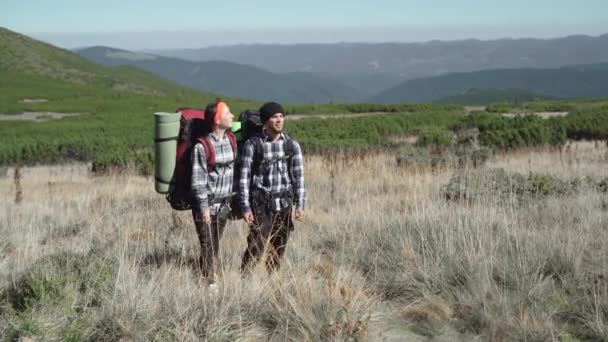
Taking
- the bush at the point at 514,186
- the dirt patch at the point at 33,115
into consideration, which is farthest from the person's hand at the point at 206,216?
the dirt patch at the point at 33,115

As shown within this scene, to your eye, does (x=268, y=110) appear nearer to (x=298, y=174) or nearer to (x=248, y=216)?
(x=298, y=174)

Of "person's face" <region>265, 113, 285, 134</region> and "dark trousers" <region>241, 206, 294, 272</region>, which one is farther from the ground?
"person's face" <region>265, 113, 285, 134</region>

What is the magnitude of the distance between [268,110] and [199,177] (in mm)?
698

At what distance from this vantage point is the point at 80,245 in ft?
19.8

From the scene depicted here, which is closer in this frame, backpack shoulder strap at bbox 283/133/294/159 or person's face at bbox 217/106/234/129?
person's face at bbox 217/106/234/129

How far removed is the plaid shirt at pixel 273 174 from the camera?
4.55 meters

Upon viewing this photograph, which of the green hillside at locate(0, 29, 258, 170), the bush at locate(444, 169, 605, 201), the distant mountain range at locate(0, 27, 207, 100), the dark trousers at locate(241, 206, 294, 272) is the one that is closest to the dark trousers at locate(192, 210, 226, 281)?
the dark trousers at locate(241, 206, 294, 272)

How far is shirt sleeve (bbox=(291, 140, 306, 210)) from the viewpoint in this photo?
185 inches

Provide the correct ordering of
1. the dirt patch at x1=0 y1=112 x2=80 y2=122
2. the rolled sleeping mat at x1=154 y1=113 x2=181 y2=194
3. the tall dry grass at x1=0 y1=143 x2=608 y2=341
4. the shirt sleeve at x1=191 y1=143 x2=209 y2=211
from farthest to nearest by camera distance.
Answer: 1. the dirt patch at x1=0 y1=112 x2=80 y2=122
2. the shirt sleeve at x1=191 y1=143 x2=209 y2=211
3. the rolled sleeping mat at x1=154 y1=113 x2=181 y2=194
4. the tall dry grass at x1=0 y1=143 x2=608 y2=341

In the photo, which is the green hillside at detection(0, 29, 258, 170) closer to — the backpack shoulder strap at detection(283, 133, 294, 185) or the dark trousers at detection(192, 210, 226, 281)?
the dark trousers at detection(192, 210, 226, 281)

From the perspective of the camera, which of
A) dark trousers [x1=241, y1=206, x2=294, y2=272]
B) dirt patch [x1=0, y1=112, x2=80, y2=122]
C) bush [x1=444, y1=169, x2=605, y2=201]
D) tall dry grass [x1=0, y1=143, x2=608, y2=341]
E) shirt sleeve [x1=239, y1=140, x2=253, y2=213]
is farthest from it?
dirt patch [x1=0, y1=112, x2=80, y2=122]

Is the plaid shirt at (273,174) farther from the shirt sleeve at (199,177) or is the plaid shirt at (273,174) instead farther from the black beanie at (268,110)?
the shirt sleeve at (199,177)

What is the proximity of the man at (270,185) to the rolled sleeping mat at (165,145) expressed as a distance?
52cm

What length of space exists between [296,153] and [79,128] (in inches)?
1733
